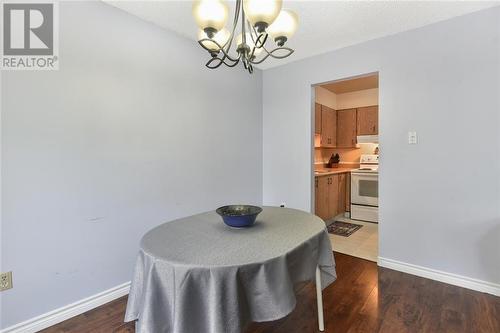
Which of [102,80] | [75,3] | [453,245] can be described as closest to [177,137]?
[102,80]

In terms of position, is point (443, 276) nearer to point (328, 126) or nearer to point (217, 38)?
point (217, 38)

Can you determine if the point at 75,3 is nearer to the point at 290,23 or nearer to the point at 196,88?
the point at 196,88

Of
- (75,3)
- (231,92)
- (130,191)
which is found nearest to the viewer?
(75,3)

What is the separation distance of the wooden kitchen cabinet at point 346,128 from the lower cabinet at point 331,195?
608 millimetres

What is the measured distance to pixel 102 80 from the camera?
1.89 metres

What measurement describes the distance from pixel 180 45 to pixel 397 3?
73.9 inches

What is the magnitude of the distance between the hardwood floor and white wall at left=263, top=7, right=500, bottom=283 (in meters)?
0.33

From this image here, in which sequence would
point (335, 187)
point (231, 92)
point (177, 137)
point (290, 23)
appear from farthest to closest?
point (335, 187) → point (231, 92) → point (177, 137) → point (290, 23)

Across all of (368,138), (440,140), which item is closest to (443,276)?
(440,140)

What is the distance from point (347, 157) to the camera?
16.3ft

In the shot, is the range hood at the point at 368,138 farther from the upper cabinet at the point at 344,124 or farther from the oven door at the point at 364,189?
the oven door at the point at 364,189

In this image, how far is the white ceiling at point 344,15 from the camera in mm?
1938

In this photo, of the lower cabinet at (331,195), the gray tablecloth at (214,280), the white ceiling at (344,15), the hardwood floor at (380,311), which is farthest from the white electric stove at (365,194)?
the gray tablecloth at (214,280)

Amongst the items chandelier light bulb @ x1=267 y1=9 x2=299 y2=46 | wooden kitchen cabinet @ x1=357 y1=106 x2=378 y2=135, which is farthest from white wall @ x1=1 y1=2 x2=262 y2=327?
wooden kitchen cabinet @ x1=357 y1=106 x2=378 y2=135
